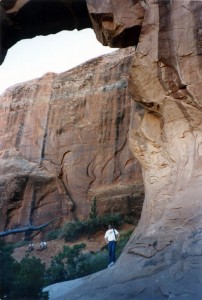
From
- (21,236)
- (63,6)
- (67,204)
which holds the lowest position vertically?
(21,236)

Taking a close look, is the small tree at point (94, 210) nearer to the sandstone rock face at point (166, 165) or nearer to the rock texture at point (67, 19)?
the sandstone rock face at point (166, 165)

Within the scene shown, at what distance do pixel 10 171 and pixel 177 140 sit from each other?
1895 centimetres

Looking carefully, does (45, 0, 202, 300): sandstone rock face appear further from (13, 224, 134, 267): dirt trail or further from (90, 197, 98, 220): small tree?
(90, 197, 98, 220): small tree

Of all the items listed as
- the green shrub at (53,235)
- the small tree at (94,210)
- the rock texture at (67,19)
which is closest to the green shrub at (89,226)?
the small tree at (94,210)

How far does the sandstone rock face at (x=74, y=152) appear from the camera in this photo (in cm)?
2570

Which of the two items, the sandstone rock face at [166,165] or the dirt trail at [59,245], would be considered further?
the dirt trail at [59,245]

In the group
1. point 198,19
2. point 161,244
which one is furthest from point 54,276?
point 198,19

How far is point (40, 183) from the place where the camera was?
26.9 metres

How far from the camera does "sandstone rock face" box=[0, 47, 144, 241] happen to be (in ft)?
84.3

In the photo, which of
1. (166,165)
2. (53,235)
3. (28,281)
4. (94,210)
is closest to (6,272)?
(28,281)

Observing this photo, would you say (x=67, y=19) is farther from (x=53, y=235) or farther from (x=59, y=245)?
(x=53, y=235)

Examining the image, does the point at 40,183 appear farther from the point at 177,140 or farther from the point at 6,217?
the point at 177,140

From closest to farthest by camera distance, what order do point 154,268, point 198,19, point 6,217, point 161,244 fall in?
point 154,268
point 161,244
point 198,19
point 6,217

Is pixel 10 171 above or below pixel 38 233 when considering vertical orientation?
above
